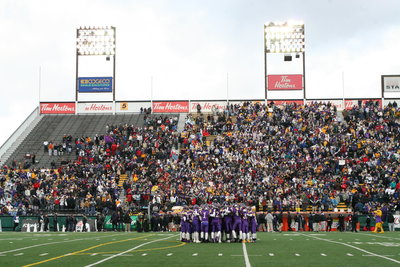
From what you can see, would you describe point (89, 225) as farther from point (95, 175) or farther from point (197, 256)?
point (197, 256)

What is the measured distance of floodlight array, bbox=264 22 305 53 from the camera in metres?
58.8

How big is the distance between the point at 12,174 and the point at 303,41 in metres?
28.9

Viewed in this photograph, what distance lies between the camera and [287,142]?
49062 millimetres

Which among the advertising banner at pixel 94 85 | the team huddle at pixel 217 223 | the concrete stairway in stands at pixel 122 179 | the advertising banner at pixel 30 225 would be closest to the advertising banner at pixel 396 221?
the team huddle at pixel 217 223

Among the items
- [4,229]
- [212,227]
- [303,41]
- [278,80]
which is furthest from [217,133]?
[212,227]

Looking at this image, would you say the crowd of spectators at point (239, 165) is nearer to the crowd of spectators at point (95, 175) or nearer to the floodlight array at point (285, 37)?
the crowd of spectators at point (95, 175)

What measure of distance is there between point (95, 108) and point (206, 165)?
61.4 ft

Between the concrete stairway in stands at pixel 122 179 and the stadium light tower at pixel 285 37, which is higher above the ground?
the stadium light tower at pixel 285 37

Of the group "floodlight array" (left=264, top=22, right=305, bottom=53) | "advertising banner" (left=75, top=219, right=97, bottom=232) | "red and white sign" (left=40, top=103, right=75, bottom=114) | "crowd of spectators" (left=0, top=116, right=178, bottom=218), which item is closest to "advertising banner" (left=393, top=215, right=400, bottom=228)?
"crowd of spectators" (left=0, top=116, right=178, bottom=218)

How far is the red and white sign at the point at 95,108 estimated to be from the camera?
61062mm

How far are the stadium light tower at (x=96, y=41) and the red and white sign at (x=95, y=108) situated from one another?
7.72 feet

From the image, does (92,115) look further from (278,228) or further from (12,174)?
(278,228)

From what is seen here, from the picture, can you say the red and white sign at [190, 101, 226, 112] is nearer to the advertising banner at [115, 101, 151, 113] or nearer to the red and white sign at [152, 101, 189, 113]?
the red and white sign at [152, 101, 189, 113]

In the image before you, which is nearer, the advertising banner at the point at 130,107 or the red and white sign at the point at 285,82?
the red and white sign at the point at 285,82
